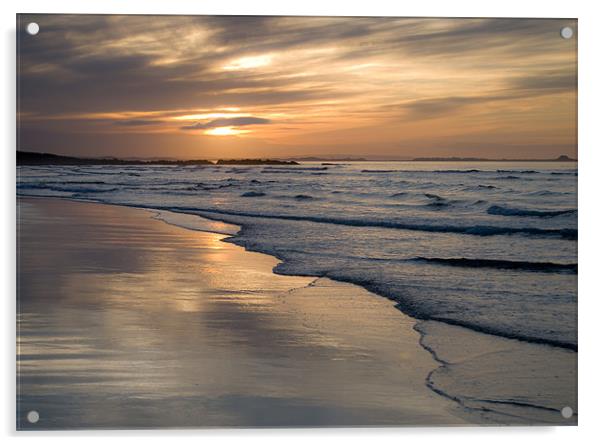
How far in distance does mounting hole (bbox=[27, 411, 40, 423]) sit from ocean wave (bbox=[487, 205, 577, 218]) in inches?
107

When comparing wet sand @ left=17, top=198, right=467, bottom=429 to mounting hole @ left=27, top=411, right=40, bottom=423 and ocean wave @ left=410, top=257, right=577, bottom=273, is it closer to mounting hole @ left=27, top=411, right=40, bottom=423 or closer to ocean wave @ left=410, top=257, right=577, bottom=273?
mounting hole @ left=27, top=411, right=40, bottom=423

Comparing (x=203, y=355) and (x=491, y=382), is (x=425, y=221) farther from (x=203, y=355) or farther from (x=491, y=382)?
(x=203, y=355)

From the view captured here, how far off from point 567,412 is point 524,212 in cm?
111

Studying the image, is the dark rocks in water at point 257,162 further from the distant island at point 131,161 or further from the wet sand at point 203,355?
the wet sand at point 203,355

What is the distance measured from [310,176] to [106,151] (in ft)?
3.98

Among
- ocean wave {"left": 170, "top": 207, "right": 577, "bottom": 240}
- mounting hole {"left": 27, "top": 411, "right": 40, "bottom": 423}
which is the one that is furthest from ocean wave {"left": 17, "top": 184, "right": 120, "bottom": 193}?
mounting hole {"left": 27, "top": 411, "right": 40, "bottom": 423}

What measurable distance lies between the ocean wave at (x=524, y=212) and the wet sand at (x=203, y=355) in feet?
2.87

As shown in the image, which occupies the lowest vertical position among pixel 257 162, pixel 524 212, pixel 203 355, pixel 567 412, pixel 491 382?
pixel 567 412

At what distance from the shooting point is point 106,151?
17.1 ft

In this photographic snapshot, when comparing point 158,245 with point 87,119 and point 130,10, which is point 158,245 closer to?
point 87,119

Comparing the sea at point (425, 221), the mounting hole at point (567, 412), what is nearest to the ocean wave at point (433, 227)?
the sea at point (425, 221)

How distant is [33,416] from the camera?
4.46 m

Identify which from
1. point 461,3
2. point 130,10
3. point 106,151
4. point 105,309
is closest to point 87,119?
point 106,151

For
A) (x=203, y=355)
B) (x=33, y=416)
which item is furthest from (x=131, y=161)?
(x=33, y=416)
